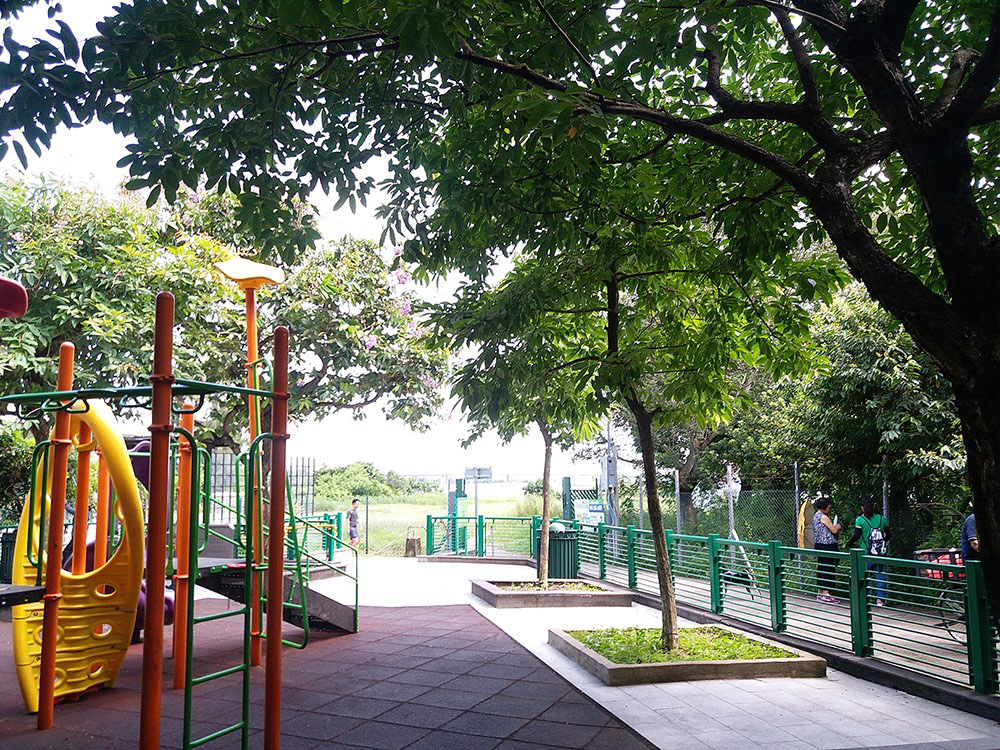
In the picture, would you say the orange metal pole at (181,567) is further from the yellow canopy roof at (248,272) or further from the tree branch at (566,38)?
the tree branch at (566,38)

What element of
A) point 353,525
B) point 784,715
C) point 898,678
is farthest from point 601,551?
point 353,525

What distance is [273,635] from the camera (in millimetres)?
5238

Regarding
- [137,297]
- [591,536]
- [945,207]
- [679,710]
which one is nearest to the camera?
[945,207]

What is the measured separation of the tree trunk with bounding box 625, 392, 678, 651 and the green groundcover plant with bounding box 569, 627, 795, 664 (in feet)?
0.63

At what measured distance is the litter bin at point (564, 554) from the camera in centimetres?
1598

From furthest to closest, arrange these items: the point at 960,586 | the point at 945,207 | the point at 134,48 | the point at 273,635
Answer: the point at 960,586 < the point at 273,635 < the point at 134,48 < the point at 945,207

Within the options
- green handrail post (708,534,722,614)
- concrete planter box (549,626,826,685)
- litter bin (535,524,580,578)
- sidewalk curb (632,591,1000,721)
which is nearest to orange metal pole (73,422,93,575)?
concrete planter box (549,626,826,685)

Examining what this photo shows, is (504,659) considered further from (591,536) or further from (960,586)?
(591,536)

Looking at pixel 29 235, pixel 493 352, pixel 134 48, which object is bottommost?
pixel 493 352

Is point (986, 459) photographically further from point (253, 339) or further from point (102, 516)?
point (102, 516)

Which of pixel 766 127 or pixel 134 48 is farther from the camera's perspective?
pixel 766 127

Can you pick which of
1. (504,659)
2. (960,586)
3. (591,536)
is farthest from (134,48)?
(591,536)

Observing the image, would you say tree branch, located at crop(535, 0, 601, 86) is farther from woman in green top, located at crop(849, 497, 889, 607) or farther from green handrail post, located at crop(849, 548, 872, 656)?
woman in green top, located at crop(849, 497, 889, 607)

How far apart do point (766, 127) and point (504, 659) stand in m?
5.85
